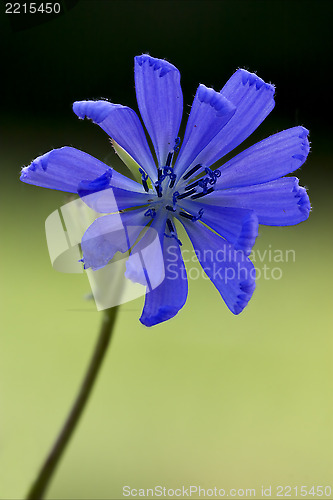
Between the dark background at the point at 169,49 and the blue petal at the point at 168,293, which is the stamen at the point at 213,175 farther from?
the dark background at the point at 169,49

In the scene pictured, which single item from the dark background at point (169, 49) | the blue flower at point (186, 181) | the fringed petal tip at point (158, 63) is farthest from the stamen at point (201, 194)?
the dark background at point (169, 49)

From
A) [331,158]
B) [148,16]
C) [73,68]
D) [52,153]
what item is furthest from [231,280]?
[331,158]

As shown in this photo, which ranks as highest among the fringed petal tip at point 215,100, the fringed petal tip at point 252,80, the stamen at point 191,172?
the fringed petal tip at point 252,80

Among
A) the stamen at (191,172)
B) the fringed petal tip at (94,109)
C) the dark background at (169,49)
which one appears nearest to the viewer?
the fringed petal tip at (94,109)

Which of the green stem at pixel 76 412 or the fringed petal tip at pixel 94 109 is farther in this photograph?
the green stem at pixel 76 412

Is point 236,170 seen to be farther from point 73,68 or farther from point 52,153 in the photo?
point 73,68

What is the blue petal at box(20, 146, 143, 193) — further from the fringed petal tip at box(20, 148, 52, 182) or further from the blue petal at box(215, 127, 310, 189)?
the blue petal at box(215, 127, 310, 189)
